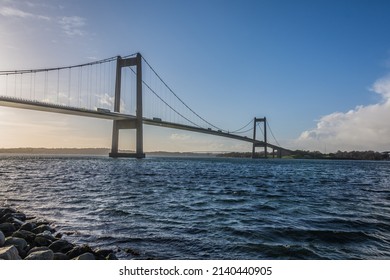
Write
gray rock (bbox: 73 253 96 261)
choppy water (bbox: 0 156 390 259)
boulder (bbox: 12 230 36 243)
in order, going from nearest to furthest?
gray rock (bbox: 73 253 96 261), boulder (bbox: 12 230 36 243), choppy water (bbox: 0 156 390 259)

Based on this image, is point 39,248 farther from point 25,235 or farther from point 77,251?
point 25,235

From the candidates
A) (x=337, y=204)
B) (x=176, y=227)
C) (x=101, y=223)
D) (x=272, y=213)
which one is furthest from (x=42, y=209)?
(x=337, y=204)

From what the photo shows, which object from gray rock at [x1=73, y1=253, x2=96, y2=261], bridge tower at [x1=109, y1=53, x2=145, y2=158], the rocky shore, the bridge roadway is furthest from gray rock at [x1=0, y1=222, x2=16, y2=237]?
bridge tower at [x1=109, y1=53, x2=145, y2=158]

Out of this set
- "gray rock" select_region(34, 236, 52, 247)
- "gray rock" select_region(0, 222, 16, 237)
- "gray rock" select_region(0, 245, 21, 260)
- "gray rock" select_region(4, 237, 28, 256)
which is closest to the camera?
"gray rock" select_region(0, 245, 21, 260)

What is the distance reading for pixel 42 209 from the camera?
340 inches

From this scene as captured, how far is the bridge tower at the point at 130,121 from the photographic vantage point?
152 feet

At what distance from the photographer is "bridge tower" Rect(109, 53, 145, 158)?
46406 millimetres

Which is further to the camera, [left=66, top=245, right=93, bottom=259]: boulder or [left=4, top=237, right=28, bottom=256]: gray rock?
[left=66, top=245, right=93, bottom=259]: boulder

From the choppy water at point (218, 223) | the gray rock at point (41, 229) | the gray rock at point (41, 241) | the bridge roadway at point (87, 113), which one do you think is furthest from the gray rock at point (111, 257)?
the bridge roadway at point (87, 113)

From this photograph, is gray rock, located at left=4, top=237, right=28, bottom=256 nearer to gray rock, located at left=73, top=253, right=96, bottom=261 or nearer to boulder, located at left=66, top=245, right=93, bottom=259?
boulder, located at left=66, top=245, right=93, bottom=259


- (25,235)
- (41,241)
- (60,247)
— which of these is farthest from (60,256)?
(25,235)

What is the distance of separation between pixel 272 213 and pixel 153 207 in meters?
2.70

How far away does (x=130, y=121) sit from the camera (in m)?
46.9

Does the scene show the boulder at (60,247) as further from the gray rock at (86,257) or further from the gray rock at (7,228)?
the gray rock at (7,228)
